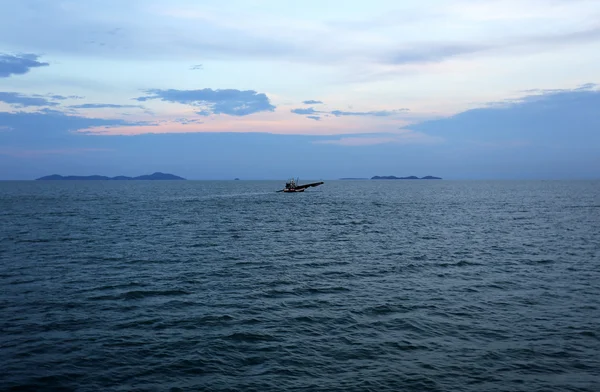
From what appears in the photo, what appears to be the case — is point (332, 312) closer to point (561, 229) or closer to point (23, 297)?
point (23, 297)

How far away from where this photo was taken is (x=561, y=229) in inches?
2303

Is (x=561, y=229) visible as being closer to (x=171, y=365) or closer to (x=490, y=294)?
(x=490, y=294)

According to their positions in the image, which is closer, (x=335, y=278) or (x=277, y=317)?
(x=277, y=317)

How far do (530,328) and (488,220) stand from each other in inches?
2165

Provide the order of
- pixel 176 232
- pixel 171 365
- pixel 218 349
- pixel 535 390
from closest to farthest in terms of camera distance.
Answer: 1. pixel 535 390
2. pixel 171 365
3. pixel 218 349
4. pixel 176 232

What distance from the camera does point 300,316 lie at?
2391 cm

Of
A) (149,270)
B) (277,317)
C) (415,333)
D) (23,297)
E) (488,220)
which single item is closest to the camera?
(415,333)

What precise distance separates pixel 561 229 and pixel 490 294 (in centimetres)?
3815

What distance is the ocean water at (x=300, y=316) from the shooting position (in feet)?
55.3

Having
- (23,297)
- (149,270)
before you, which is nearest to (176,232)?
(149,270)

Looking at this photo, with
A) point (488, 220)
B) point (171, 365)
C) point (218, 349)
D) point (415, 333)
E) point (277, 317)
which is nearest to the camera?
point (171, 365)

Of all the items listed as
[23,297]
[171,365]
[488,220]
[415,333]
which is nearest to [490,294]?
[415,333]

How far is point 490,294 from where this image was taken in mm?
28047

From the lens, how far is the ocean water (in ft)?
55.3
